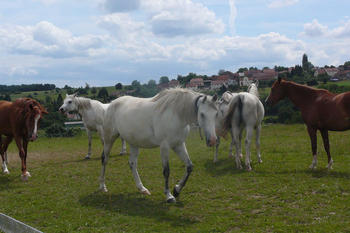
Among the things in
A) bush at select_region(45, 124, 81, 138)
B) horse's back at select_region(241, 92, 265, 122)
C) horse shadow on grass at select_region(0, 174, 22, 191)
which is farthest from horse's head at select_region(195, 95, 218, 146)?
bush at select_region(45, 124, 81, 138)

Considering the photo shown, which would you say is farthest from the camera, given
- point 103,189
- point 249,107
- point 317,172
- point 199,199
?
point 249,107

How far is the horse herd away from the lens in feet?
22.6

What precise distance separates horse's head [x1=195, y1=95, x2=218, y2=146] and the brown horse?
5.85 metres

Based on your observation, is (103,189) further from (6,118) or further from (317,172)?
(317,172)

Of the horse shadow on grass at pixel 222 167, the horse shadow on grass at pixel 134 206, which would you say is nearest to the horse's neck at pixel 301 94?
the horse shadow on grass at pixel 222 167

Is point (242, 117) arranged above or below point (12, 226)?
above

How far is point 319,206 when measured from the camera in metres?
6.17

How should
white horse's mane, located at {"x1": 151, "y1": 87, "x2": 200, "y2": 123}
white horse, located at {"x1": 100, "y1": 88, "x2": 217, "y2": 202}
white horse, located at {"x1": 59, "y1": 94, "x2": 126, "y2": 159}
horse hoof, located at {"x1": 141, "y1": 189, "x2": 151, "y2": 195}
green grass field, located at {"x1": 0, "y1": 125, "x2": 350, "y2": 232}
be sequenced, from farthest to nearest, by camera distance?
white horse, located at {"x1": 59, "y1": 94, "x2": 126, "y2": 159}, horse hoof, located at {"x1": 141, "y1": 189, "x2": 151, "y2": 195}, white horse's mane, located at {"x1": 151, "y1": 87, "x2": 200, "y2": 123}, white horse, located at {"x1": 100, "y1": 88, "x2": 217, "y2": 202}, green grass field, located at {"x1": 0, "y1": 125, "x2": 350, "y2": 232}

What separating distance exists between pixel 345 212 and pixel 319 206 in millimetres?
537

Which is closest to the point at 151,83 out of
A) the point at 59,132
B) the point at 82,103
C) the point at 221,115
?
the point at 82,103

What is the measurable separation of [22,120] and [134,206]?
5.46 m

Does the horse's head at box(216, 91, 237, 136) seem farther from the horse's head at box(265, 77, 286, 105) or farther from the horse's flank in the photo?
the horse's flank

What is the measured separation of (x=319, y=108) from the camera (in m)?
9.27

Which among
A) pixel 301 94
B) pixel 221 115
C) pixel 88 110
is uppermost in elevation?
pixel 301 94
